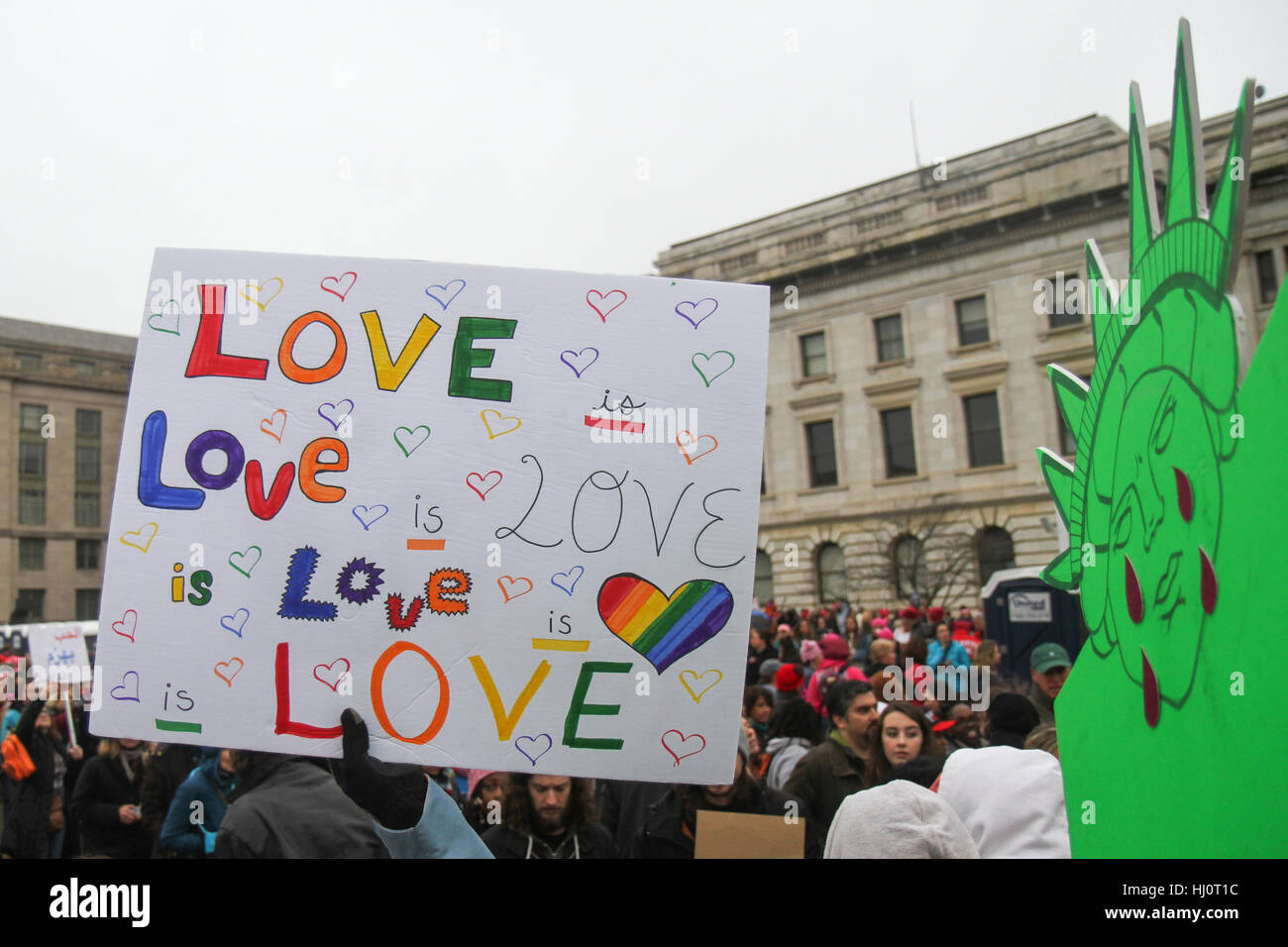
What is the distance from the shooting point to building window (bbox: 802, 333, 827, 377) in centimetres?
3397

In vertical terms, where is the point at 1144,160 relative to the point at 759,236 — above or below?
below

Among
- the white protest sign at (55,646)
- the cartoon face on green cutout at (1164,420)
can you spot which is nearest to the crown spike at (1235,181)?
the cartoon face on green cutout at (1164,420)

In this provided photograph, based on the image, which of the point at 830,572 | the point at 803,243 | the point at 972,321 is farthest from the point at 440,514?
the point at 803,243

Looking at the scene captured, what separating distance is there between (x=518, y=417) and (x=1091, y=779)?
1.56 m

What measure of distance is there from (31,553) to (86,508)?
3.53m

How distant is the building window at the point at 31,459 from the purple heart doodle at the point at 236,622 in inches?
2407

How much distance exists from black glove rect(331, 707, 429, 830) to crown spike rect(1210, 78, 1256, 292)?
2002 mm

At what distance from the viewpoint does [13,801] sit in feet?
23.4

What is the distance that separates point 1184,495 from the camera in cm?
159

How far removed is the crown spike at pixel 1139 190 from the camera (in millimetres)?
1878

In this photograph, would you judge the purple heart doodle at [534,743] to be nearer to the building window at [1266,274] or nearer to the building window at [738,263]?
the building window at [1266,274]

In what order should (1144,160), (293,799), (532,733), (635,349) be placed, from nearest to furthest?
(1144,160) < (532,733) < (635,349) < (293,799)

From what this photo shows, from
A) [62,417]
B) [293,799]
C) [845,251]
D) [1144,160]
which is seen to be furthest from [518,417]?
[62,417]
